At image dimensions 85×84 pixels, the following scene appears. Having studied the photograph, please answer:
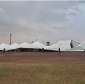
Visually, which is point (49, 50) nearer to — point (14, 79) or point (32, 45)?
point (32, 45)

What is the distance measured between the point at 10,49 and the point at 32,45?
5179 mm

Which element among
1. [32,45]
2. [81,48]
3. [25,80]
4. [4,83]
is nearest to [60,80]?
[25,80]

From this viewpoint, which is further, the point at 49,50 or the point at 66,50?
the point at 49,50

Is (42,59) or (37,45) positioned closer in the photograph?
(42,59)

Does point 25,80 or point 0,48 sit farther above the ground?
point 0,48

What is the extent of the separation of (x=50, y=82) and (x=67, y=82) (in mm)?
797

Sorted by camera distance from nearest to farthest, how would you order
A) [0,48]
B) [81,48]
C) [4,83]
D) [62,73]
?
[4,83] < [62,73] < [81,48] < [0,48]

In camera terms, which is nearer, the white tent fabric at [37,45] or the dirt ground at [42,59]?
the dirt ground at [42,59]

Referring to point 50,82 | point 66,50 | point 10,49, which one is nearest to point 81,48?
point 66,50

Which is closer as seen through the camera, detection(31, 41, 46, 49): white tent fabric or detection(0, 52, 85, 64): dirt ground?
detection(0, 52, 85, 64): dirt ground

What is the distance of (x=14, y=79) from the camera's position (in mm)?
13312

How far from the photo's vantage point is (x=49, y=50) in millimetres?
60469

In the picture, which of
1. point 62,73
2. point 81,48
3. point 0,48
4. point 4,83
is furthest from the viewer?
point 0,48

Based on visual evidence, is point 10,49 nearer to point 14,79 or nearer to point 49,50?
point 49,50
